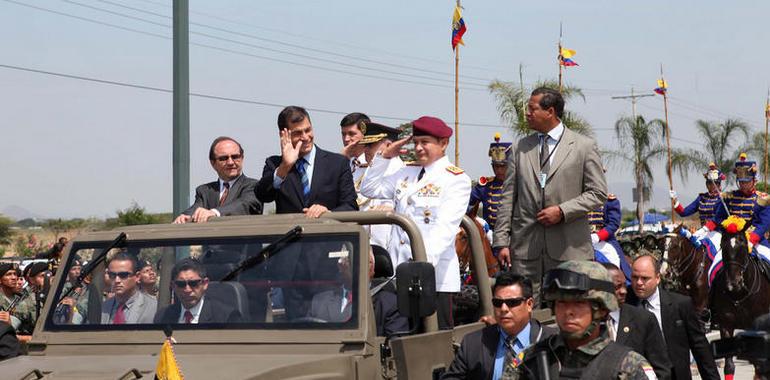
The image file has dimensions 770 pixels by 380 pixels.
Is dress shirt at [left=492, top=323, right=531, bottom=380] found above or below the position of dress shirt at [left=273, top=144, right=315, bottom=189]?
below

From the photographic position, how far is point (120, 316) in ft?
Answer: 21.5

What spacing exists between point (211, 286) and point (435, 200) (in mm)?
2037

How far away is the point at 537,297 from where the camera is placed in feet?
27.7

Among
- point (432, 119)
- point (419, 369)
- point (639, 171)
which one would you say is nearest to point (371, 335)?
point (419, 369)

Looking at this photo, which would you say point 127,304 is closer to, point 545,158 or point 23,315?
point 545,158

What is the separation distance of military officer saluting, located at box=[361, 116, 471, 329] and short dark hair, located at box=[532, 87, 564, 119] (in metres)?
0.64

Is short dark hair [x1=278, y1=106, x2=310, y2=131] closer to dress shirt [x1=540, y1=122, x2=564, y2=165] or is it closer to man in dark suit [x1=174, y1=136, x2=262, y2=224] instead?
man in dark suit [x1=174, y1=136, x2=262, y2=224]

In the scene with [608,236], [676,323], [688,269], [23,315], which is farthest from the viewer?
[688,269]

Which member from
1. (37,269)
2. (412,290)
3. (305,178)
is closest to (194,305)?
(412,290)

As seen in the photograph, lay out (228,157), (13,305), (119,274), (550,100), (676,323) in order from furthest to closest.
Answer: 1. (13,305)
2. (676,323)
3. (550,100)
4. (228,157)
5. (119,274)

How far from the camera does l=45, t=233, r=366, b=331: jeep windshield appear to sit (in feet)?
20.5

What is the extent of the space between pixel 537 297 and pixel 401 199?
3.78ft

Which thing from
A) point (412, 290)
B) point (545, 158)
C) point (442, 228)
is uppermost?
point (545, 158)

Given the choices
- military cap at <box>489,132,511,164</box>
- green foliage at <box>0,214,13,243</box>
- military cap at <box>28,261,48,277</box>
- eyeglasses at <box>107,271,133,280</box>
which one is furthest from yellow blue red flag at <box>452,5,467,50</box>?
green foliage at <box>0,214,13,243</box>
